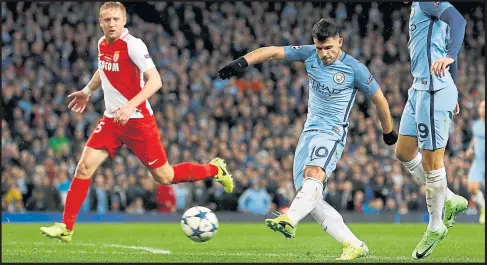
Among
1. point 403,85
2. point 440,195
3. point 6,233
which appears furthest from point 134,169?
point 440,195

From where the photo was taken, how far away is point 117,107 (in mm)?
9852

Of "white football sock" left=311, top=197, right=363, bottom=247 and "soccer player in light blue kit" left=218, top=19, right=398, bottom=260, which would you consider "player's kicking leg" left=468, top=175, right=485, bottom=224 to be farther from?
"white football sock" left=311, top=197, right=363, bottom=247

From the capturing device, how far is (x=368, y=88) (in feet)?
30.1

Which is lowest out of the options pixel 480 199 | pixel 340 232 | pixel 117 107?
pixel 480 199

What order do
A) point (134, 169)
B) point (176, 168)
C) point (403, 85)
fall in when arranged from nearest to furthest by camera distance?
point (176, 168) < point (134, 169) < point (403, 85)

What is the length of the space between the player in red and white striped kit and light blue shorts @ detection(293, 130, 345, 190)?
151 centimetres

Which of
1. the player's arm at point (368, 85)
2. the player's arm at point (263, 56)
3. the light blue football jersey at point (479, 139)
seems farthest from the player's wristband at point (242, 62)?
the light blue football jersey at point (479, 139)

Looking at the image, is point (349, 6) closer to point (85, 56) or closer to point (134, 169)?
point (85, 56)

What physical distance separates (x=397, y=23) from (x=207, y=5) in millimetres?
5498

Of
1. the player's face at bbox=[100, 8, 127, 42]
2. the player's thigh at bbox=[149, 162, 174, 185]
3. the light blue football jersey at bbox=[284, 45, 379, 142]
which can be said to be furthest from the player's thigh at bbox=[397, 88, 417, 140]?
the player's face at bbox=[100, 8, 127, 42]

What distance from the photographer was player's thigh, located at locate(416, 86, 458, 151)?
9234 millimetres

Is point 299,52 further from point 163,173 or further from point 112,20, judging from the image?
point 163,173

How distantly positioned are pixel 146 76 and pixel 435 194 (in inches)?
119

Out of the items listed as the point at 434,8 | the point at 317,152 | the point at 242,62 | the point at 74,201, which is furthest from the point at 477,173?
the point at 242,62
